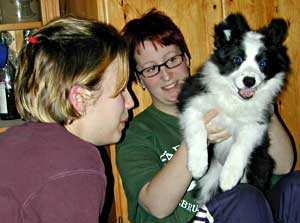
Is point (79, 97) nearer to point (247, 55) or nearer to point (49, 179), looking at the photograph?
point (49, 179)

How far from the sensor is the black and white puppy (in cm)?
159

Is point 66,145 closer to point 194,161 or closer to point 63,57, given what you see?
point 63,57

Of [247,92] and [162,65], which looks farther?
[162,65]

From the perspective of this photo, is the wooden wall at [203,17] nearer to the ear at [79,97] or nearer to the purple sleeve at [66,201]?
the ear at [79,97]

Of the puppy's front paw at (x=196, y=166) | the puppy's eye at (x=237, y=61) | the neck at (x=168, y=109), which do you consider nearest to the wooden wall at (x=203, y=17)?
the neck at (x=168, y=109)

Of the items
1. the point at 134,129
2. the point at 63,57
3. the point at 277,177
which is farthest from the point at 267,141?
the point at 63,57

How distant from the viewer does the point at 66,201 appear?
0.92 metres

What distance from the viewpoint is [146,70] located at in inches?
72.8

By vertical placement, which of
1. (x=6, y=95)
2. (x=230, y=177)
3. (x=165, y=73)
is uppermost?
(x=165, y=73)

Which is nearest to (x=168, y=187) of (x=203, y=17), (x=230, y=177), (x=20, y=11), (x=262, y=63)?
(x=230, y=177)

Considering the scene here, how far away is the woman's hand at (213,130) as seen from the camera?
1686 millimetres

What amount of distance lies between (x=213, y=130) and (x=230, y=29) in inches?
15.3

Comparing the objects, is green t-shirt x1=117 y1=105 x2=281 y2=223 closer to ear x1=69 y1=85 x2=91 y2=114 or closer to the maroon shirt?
ear x1=69 y1=85 x2=91 y2=114

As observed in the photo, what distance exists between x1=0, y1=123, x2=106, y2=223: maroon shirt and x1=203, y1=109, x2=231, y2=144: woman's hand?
75 centimetres
